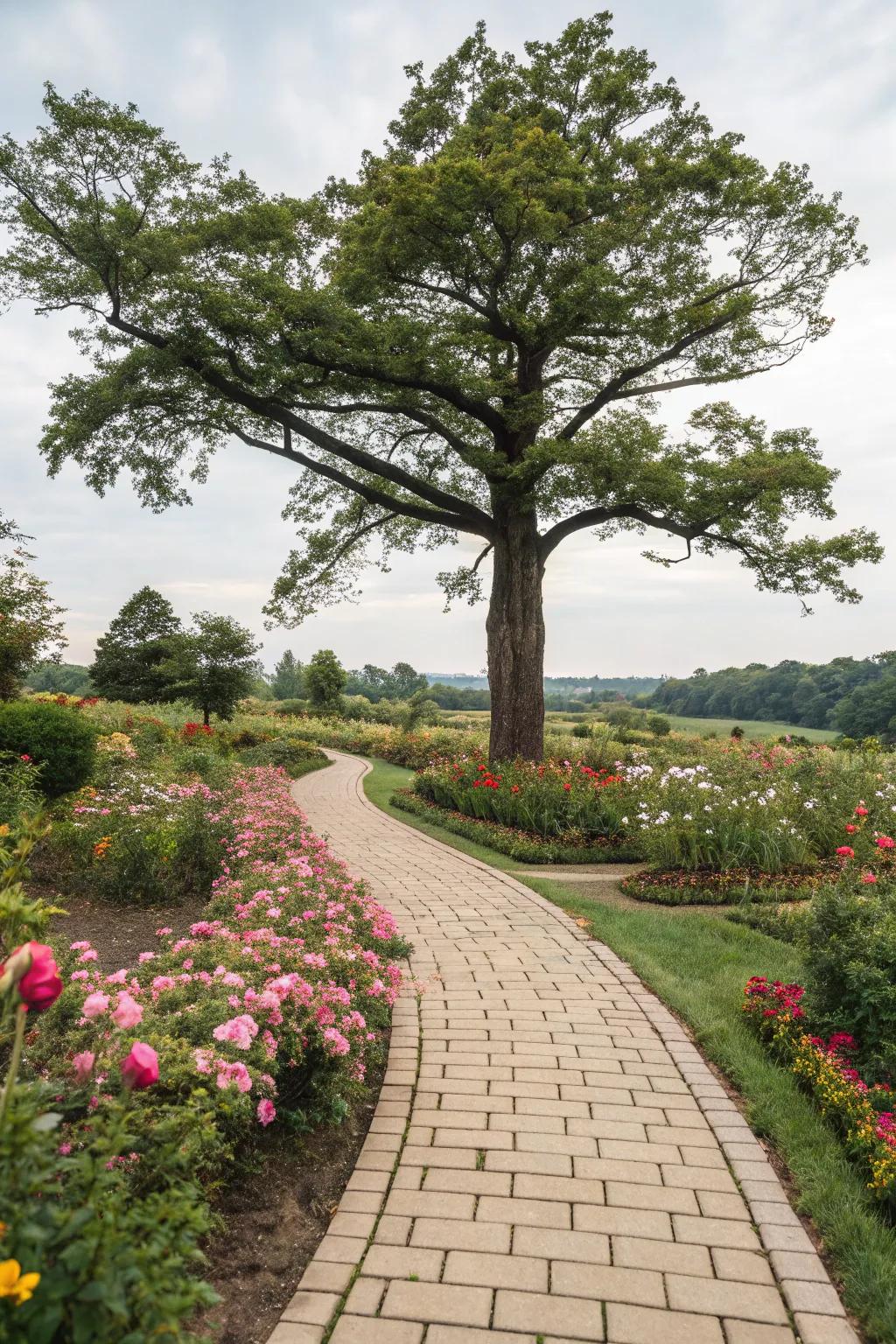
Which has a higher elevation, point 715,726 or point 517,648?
point 517,648

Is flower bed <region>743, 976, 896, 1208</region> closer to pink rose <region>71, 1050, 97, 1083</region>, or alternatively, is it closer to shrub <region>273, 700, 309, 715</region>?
pink rose <region>71, 1050, 97, 1083</region>

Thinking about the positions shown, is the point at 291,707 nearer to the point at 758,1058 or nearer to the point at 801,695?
the point at 801,695

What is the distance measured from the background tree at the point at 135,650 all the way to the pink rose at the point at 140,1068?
34316 mm

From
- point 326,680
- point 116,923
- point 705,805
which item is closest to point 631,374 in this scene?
point 705,805

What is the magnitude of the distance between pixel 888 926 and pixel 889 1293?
1.84 m

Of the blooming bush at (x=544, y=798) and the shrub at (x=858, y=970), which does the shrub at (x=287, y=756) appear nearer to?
the blooming bush at (x=544, y=798)

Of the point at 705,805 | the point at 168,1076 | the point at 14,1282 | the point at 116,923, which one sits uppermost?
the point at 14,1282

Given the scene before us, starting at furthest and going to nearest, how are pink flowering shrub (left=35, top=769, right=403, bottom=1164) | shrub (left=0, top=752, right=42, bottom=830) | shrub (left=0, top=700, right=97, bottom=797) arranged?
shrub (left=0, top=700, right=97, bottom=797)
shrub (left=0, top=752, right=42, bottom=830)
pink flowering shrub (left=35, top=769, right=403, bottom=1164)

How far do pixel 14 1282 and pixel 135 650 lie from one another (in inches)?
1506

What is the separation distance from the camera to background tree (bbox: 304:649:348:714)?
32750mm

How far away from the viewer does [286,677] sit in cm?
6981

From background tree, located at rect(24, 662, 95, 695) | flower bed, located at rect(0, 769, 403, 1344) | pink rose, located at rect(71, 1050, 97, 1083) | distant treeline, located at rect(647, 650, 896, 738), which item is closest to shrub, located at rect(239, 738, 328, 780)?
flower bed, located at rect(0, 769, 403, 1344)

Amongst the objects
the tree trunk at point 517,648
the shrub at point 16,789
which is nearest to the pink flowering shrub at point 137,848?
the shrub at point 16,789

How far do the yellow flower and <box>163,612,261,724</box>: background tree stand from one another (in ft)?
59.0
